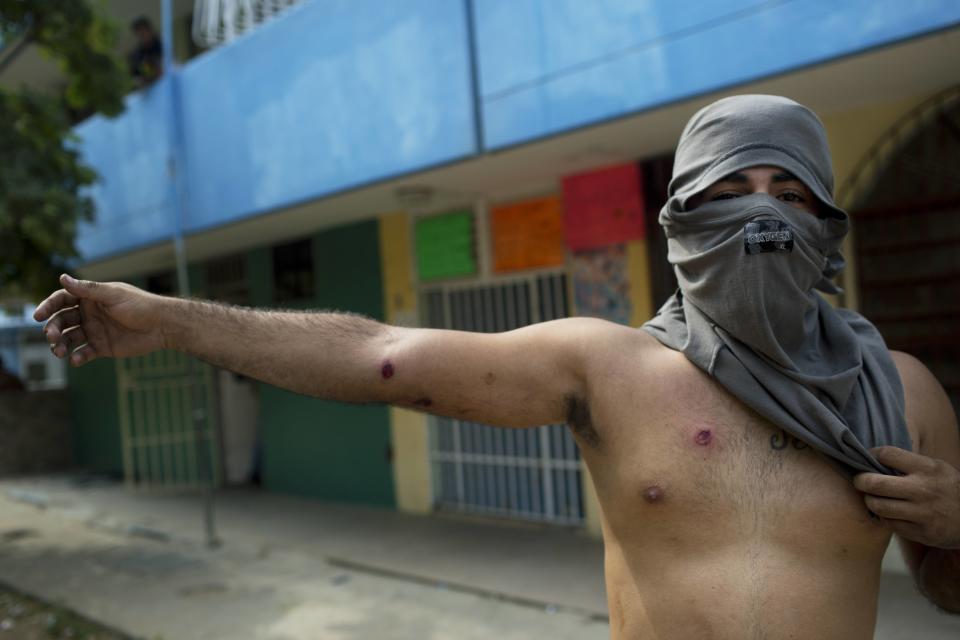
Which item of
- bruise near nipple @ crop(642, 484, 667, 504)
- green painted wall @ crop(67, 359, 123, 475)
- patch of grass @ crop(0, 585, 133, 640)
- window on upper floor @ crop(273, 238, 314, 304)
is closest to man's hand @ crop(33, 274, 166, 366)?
bruise near nipple @ crop(642, 484, 667, 504)

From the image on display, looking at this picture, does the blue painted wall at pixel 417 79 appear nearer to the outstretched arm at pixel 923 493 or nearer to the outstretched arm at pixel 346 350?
the outstretched arm at pixel 923 493

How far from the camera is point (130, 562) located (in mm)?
6684

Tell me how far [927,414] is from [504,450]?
5.34 metres

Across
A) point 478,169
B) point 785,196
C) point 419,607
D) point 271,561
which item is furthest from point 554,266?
point 785,196

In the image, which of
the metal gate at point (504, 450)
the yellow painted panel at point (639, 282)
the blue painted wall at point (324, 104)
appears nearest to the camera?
the blue painted wall at point (324, 104)

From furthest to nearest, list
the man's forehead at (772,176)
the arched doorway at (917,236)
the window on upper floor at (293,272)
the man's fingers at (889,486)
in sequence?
1. the window on upper floor at (293,272)
2. the arched doorway at (917,236)
3. the man's forehead at (772,176)
4. the man's fingers at (889,486)

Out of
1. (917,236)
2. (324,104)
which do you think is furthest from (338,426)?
(917,236)

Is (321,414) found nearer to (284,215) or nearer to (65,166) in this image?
(284,215)

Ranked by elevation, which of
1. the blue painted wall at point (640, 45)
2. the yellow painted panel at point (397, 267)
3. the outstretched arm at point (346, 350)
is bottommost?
the outstretched arm at point (346, 350)

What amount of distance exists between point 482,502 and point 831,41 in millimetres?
4821

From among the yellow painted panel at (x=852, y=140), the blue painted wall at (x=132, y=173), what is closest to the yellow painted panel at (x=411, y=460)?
the blue painted wall at (x=132, y=173)

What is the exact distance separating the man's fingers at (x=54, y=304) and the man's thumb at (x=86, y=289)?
0.06ft

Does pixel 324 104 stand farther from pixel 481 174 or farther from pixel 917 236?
pixel 917 236

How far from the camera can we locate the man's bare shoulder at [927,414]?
161 centimetres
